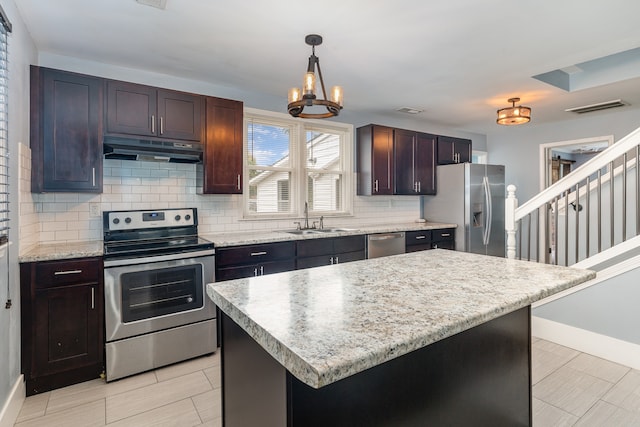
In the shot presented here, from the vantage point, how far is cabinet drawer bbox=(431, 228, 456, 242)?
4648 mm

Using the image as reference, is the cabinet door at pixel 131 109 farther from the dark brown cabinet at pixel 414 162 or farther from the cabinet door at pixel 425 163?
the cabinet door at pixel 425 163

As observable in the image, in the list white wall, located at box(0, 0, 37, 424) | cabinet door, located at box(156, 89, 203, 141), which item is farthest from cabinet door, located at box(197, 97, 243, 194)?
white wall, located at box(0, 0, 37, 424)

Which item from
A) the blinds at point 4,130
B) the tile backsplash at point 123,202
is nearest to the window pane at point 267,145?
the tile backsplash at point 123,202

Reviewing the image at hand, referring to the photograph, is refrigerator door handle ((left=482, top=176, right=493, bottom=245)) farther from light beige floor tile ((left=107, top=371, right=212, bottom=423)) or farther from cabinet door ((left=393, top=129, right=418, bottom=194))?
light beige floor tile ((left=107, top=371, right=212, bottom=423))

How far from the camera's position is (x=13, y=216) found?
2139 mm

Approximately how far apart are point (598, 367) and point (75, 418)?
3.61 metres

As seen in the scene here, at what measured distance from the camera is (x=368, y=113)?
4.88 m

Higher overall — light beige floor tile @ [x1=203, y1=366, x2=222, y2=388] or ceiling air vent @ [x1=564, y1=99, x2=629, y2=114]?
ceiling air vent @ [x1=564, y1=99, x2=629, y2=114]

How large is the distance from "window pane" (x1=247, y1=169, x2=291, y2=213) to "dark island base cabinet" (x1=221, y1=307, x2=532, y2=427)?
8.69 ft

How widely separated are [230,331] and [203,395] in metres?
1.27

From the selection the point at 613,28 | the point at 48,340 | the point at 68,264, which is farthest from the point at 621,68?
the point at 48,340

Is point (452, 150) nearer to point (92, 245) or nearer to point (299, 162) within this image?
point (299, 162)

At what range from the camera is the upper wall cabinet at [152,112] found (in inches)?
111

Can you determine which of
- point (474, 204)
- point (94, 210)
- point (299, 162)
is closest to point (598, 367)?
point (474, 204)
